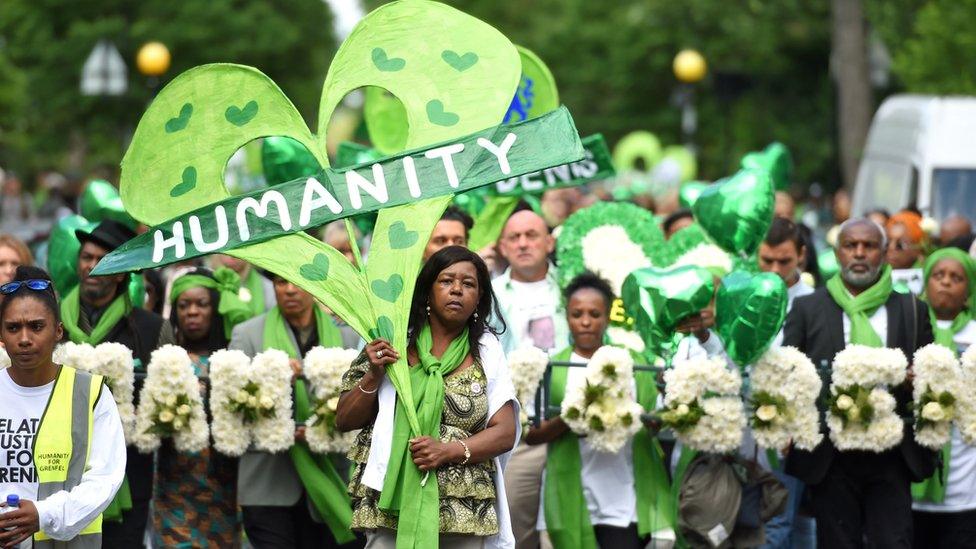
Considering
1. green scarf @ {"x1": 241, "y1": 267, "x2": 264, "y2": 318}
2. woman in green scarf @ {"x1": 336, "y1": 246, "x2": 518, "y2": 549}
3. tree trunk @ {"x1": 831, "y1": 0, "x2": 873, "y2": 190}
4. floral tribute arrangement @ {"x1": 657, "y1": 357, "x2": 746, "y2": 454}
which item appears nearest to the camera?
woman in green scarf @ {"x1": 336, "y1": 246, "x2": 518, "y2": 549}

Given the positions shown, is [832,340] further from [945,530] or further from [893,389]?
[945,530]

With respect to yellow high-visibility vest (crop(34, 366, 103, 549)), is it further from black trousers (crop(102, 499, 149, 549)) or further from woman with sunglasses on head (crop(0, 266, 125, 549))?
black trousers (crop(102, 499, 149, 549))

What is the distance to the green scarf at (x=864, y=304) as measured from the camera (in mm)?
9078

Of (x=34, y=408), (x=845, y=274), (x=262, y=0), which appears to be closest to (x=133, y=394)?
(x=34, y=408)

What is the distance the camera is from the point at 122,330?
9086mm

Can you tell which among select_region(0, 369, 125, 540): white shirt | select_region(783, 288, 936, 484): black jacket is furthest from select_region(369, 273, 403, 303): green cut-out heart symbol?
select_region(783, 288, 936, 484): black jacket

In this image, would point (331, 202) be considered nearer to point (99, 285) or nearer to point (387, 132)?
point (99, 285)

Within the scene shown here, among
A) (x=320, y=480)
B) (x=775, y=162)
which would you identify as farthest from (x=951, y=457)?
(x=775, y=162)

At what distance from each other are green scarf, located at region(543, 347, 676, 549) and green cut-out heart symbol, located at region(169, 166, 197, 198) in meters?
2.43

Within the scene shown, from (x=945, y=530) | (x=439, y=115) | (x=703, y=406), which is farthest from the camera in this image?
(x=945, y=530)

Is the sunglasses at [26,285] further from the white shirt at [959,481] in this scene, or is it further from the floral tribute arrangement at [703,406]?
the white shirt at [959,481]

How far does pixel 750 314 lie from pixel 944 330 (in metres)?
1.63

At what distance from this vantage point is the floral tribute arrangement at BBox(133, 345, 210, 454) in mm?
8609

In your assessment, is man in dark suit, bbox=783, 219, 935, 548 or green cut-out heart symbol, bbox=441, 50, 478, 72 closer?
green cut-out heart symbol, bbox=441, 50, 478, 72
